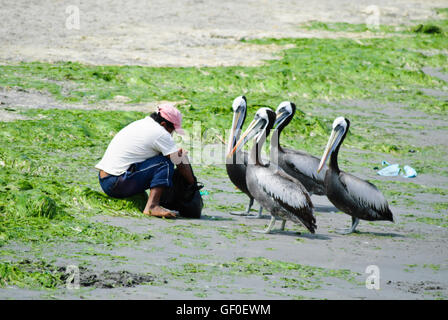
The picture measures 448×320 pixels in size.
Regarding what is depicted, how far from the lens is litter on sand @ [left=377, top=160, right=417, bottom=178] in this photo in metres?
10.4

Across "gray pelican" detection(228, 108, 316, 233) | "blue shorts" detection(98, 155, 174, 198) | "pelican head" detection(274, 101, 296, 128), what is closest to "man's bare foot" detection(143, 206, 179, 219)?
"blue shorts" detection(98, 155, 174, 198)

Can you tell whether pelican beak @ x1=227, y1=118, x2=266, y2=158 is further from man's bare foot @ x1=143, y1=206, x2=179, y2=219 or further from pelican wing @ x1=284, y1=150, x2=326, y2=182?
man's bare foot @ x1=143, y1=206, x2=179, y2=219

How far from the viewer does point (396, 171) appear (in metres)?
10.5

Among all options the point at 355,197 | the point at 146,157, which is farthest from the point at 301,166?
the point at 146,157

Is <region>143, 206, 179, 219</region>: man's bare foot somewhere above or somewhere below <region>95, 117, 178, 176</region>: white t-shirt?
below

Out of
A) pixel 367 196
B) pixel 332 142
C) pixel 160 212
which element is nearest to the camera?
pixel 160 212

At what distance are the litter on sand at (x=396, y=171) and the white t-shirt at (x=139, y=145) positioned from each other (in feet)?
13.4

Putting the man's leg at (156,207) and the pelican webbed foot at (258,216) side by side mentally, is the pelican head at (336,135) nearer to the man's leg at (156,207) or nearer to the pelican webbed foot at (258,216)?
the pelican webbed foot at (258,216)

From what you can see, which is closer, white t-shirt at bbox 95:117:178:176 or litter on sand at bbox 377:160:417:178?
white t-shirt at bbox 95:117:178:176

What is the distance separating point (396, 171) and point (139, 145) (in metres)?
4.50

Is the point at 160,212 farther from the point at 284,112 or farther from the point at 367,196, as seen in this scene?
the point at 284,112

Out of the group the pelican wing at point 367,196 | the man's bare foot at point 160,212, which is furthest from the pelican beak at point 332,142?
the man's bare foot at point 160,212

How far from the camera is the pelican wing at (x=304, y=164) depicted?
8852 mm
